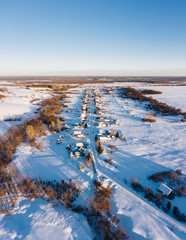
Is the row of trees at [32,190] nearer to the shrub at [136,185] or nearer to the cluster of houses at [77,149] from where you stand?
the cluster of houses at [77,149]

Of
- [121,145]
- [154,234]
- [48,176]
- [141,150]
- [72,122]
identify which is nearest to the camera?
[154,234]

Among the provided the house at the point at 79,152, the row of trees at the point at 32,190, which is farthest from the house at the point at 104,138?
the row of trees at the point at 32,190

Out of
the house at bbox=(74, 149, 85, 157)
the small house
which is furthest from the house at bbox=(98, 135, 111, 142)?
the house at bbox=(74, 149, 85, 157)

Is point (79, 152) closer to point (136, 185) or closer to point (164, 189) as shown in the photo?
point (136, 185)

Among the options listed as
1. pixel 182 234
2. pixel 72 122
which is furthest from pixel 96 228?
pixel 72 122

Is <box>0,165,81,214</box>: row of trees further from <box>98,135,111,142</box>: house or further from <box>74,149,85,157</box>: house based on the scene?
<box>98,135,111,142</box>: house

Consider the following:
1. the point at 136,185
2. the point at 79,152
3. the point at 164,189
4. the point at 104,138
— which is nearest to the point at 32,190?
the point at 79,152

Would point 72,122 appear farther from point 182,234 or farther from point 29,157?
point 182,234

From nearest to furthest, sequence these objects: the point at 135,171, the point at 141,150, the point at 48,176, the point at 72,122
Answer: the point at 48,176, the point at 135,171, the point at 141,150, the point at 72,122
